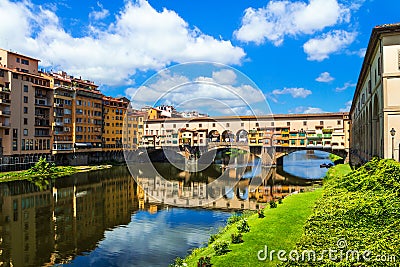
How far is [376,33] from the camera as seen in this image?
1761 centimetres

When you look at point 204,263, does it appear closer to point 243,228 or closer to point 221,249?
point 221,249

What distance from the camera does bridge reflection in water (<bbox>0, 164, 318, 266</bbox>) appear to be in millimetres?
14961

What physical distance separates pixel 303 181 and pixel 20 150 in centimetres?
3358

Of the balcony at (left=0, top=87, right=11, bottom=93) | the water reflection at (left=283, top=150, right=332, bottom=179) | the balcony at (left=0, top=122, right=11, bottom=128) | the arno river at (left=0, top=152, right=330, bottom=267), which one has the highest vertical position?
the balcony at (left=0, top=87, right=11, bottom=93)

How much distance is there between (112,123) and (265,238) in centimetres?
4878

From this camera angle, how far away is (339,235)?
6.76 metres

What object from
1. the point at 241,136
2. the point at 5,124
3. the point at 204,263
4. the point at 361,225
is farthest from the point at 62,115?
the point at 361,225

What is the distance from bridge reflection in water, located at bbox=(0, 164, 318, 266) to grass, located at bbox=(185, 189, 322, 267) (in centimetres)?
347

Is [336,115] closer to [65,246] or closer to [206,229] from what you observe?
[206,229]

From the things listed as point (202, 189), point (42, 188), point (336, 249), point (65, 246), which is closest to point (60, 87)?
point (42, 188)

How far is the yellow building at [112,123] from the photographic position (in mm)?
55500

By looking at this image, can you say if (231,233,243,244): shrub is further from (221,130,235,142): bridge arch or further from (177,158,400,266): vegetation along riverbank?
(221,130,235,142): bridge arch

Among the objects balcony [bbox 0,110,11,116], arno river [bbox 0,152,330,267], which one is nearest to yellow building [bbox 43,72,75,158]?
balcony [bbox 0,110,11,116]

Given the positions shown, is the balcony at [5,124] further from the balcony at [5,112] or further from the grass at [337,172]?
the grass at [337,172]
